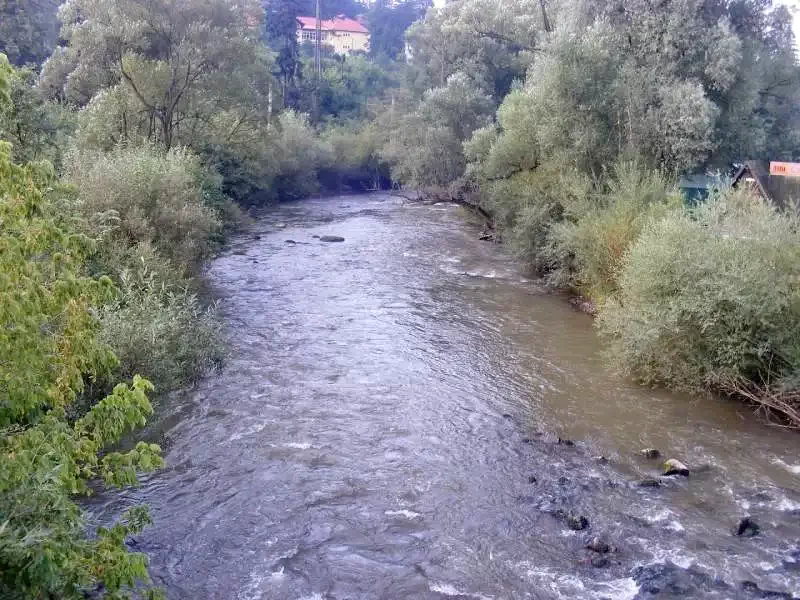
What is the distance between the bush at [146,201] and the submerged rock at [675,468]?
1443 cm

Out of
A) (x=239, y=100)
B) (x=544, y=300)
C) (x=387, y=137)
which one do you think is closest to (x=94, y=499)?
(x=544, y=300)

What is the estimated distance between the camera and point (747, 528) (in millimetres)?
10773

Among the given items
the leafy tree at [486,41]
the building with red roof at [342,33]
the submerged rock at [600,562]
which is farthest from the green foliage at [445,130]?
the building with red roof at [342,33]

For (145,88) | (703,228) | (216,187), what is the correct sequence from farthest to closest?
(216,187)
(145,88)
(703,228)

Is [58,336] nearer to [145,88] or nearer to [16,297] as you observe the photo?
[16,297]

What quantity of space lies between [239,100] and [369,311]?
15598 millimetres

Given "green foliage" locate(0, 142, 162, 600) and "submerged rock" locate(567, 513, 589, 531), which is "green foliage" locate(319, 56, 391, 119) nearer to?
"submerged rock" locate(567, 513, 589, 531)

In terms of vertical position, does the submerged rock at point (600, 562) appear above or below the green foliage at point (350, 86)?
below

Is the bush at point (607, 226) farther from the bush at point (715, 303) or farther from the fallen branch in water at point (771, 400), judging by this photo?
the fallen branch in water at point (771, 400)

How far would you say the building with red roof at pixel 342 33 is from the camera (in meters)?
103

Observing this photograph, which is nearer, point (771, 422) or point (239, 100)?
point (771, 422)

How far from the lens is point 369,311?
23.5 m

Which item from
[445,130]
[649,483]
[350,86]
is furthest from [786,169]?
[350,86]

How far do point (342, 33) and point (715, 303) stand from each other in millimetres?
100558
